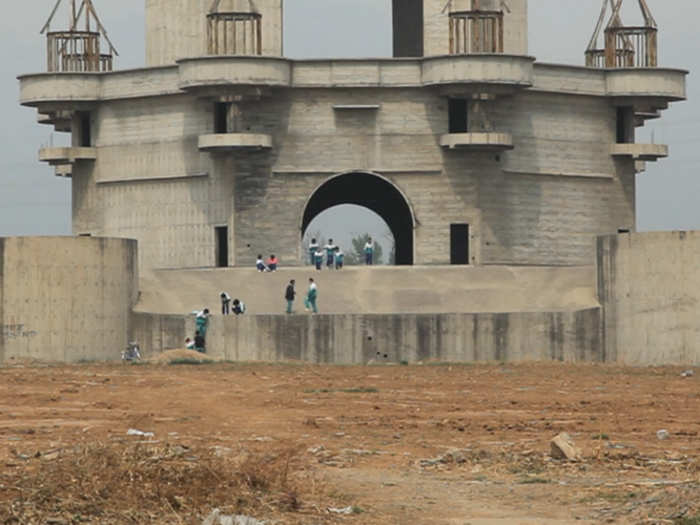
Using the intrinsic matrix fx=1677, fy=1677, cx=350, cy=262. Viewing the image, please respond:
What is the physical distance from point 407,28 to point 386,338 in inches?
771

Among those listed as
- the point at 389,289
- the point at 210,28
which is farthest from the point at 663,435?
the point at 210,28

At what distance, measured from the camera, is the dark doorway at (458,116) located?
4925cm

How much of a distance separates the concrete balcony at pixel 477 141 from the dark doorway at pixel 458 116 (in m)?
1.29

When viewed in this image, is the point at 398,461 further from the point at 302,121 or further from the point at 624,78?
the point at 624,78

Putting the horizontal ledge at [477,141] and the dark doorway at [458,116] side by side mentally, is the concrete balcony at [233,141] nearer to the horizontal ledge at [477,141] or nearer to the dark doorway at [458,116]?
the horizontal ledge at [477,141]

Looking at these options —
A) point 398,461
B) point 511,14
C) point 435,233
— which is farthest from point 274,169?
point 398,461


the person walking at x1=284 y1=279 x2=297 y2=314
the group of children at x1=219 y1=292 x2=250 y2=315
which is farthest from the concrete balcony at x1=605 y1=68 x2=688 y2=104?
→ the group of children at x1=219 y1=292 x2=250 y2=315

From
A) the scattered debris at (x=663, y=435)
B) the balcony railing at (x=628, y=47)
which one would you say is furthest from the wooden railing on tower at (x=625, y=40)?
the scattered debris at (x=663, y=435)

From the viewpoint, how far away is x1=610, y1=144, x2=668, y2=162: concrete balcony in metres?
51.3

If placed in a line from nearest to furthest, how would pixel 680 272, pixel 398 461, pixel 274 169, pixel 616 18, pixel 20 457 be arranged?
pixel 20 457 < pixel 398 461 < pixel 680 272 < pixel 274 169 < pixel 616 18

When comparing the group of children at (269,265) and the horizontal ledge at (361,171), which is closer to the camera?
the group of children at (269,265)

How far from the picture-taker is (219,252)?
49406 millimetres

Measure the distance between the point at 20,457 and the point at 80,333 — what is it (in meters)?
22.7

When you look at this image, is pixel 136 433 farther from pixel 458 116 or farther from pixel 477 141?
pixel 458 116
